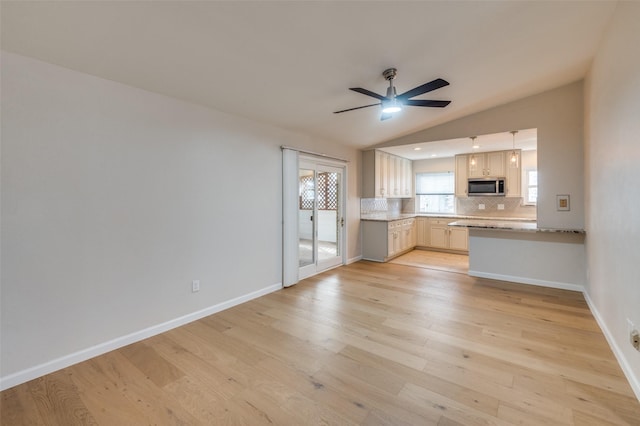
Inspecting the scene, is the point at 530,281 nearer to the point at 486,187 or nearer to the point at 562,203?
the point at 562,203

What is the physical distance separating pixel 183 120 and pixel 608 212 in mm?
4315

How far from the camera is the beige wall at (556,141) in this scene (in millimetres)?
3898

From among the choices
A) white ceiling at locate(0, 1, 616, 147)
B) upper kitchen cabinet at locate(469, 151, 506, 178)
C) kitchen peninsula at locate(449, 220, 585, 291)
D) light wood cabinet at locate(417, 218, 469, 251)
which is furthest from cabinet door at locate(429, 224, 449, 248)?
white ceiling at locate(0, 1, 616, 147)

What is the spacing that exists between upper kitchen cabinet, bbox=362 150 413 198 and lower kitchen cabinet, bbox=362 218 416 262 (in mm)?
664

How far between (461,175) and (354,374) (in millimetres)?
5924

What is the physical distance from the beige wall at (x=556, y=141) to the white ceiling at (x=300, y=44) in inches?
18.4

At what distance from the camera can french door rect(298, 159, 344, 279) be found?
4.74m

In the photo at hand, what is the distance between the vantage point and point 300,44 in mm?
2322

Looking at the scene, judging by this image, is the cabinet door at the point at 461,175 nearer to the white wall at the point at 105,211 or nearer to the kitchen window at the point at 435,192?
the kitchen window at the point at 435,192

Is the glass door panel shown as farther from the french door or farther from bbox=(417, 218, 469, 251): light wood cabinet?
bbox=(417, 218, 469, 251): light wood cabinet

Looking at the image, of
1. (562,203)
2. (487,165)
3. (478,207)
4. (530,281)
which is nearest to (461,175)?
(487,165)

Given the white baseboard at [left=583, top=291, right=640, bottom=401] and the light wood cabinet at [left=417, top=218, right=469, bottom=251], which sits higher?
the light wood cabinet at [left=417, top=218, right=469, bottom=251]

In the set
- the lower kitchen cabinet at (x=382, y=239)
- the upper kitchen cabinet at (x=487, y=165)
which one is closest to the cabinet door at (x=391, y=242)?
the lower kitchen cabinet at (x=382, y=239)

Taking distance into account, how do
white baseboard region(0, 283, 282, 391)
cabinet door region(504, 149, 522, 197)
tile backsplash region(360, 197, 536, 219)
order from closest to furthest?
white baseboard region(0, 283, 282, 391) → cabinet door region(504, 149, 522, 197) → tile backsplash region(360, 197, 536, 219)
